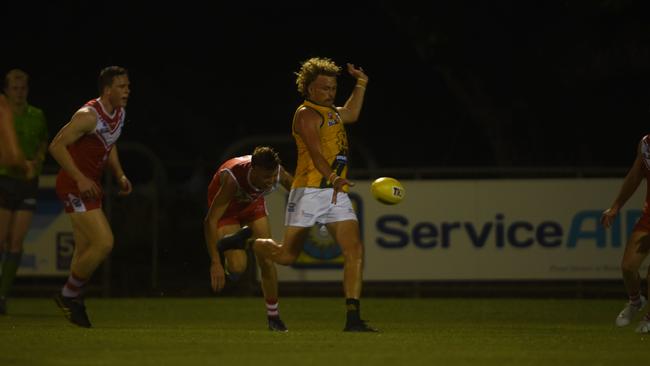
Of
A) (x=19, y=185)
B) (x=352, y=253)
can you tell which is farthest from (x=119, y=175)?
(x=19, y=185)

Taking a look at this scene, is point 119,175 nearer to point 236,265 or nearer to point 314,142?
point 236,265

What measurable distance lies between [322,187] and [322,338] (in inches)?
56.4

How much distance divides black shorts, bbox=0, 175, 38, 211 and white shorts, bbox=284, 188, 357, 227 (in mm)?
3996

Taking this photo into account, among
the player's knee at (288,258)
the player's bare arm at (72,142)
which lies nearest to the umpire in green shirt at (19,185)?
the player's bare arm at (72,142)

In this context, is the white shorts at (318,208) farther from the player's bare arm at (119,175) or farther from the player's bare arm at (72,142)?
the player's bare arm at (72,142)

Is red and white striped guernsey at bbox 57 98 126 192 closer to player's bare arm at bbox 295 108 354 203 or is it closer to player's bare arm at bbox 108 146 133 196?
player's bare arm at bbox 108 146 133 196

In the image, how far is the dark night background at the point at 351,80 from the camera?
2359cm

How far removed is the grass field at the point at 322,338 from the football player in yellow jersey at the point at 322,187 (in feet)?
1.99

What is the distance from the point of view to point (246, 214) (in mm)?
13320

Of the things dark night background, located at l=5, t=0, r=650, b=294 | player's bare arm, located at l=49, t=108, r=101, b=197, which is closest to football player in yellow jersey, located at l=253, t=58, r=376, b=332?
player's bare arm, located at l=49, t=108, r=101, b=197

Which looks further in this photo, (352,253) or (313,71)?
(313,71)

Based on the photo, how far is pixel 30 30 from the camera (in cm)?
2827

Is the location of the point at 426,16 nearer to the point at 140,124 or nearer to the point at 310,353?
the point at 140,124

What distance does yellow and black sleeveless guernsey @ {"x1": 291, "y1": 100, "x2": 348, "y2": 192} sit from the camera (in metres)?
12.2
